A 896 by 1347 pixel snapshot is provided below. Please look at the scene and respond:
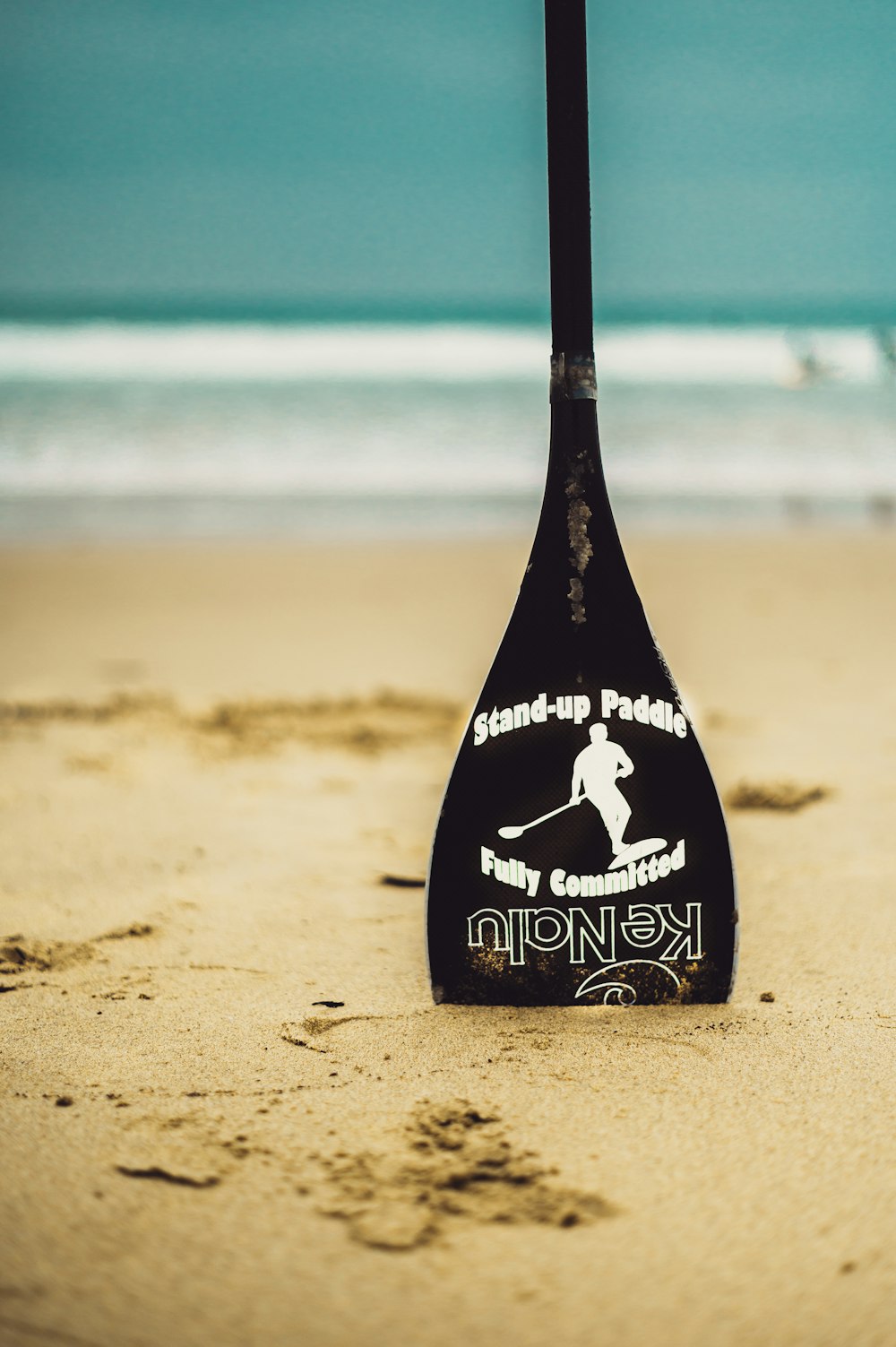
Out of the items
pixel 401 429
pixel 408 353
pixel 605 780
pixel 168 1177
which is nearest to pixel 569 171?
pixel 605 780

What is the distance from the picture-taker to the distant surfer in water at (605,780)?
133 centimetres

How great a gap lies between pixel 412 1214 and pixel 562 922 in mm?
452

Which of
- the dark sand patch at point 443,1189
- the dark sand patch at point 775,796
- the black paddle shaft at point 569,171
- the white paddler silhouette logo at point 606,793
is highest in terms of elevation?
the black paddle shaft at point 569,171

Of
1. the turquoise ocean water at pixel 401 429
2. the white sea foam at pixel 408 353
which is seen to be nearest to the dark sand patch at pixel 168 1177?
the turquoise ocean water at pixel 401 429

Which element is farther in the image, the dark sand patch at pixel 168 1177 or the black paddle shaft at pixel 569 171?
the black paddle shaft at pixel 569 171

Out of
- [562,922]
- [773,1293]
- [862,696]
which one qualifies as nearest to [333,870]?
[562,922]

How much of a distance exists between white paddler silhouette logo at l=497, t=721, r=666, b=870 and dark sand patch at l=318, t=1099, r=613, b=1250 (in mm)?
374

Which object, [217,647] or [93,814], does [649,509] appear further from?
[93,814]

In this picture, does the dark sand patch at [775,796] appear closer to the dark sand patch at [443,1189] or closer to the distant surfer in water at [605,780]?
the distant surfer in water at [605,780]

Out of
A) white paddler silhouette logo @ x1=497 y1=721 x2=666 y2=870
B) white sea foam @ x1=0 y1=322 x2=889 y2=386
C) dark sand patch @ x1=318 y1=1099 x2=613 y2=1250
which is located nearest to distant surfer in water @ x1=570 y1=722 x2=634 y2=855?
white paddler silhouette logo @ x1=497 y1=721 x2=666 y2=870

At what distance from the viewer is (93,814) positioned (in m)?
2.15

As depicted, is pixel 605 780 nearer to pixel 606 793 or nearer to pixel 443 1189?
pixel 606 793

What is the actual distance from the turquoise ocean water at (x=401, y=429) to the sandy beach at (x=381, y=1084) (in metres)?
3.76

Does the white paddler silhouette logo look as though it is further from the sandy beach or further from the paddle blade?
the sandy beach
